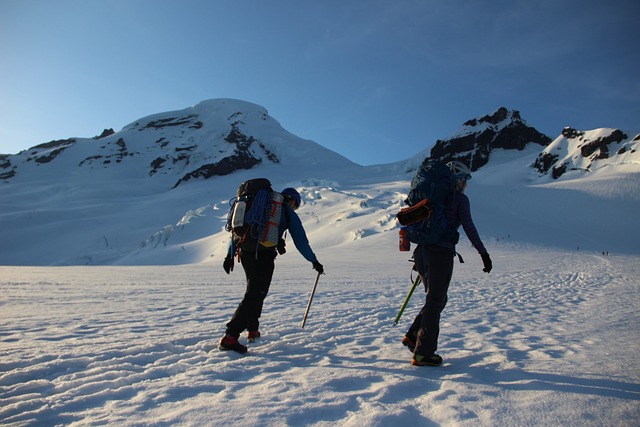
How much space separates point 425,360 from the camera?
3441 mm

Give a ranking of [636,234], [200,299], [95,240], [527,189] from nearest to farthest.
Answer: [200,299] < [636,234] < [95,240] < [527,189]

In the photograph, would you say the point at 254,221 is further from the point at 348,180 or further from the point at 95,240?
the point at 348,180

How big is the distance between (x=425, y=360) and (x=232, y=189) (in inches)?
2046

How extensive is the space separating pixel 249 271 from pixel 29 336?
8.55ft

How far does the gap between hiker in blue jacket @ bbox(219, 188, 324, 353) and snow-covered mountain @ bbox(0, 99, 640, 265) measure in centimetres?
1646

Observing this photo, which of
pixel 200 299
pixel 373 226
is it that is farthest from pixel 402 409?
pixel 373 226

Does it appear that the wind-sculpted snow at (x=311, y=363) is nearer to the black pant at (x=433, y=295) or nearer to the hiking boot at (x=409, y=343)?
the hiking boot at (x=409, y=343)

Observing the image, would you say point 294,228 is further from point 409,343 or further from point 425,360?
point 425,360

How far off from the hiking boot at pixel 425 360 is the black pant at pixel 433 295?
36mm

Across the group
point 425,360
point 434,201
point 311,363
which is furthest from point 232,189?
point 425,360

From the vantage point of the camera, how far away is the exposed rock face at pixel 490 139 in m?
78.6

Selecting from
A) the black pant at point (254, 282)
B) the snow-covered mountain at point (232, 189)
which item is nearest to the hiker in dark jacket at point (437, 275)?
the black pant at point (254, 282)

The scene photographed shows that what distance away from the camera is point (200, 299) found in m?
6.98

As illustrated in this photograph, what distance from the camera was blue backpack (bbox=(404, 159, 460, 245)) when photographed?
11.3 feet
